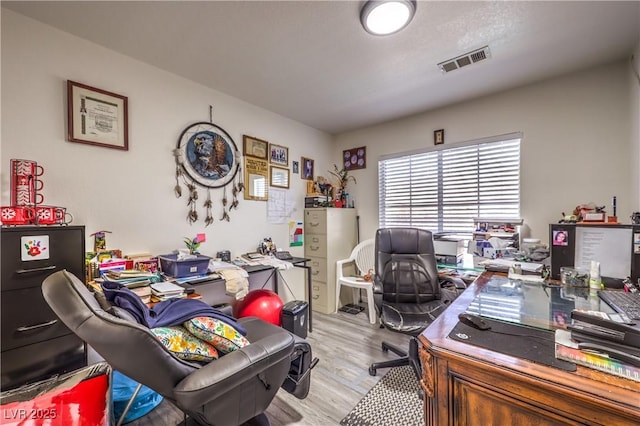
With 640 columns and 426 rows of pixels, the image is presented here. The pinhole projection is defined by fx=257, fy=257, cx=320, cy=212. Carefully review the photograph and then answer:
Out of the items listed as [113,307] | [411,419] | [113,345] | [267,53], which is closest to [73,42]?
[267,53]

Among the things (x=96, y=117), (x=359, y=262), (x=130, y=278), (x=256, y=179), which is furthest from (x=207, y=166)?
(x=359, y=262)

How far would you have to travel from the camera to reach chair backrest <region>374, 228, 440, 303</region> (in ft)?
7.07

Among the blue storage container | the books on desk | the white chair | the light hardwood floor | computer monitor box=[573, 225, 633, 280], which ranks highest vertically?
computer monitor box=[573, 225, 633, 280]

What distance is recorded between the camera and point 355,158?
3.75 m

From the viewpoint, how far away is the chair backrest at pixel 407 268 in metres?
2.16

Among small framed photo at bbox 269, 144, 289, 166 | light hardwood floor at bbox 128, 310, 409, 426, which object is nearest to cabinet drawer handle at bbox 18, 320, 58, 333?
light hardwood floor at bbox 128, 310, 409, 426

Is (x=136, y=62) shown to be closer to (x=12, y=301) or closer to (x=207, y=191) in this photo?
Result: (x=207, y=191)

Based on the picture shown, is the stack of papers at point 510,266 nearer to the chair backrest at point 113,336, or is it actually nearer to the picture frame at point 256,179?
the chair backrest at point 113,336

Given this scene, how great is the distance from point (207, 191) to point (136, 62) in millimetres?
1149

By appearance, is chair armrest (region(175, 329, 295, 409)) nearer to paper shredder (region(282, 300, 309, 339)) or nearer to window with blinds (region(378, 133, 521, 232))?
paper shredder (region(282, 300, 309, 339))

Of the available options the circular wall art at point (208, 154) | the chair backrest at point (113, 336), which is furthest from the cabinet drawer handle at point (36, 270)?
the circular wall art at point (208, 154)

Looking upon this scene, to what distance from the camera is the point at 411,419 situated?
1513 millimetres

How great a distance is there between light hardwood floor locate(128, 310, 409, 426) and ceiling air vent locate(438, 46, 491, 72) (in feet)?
8.08

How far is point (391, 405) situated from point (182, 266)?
1.71m
